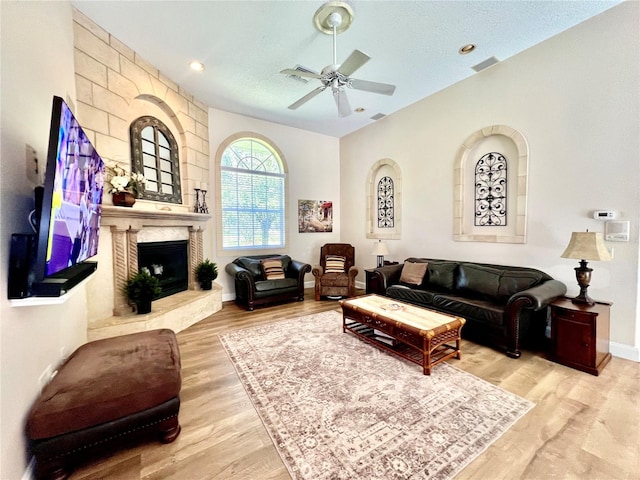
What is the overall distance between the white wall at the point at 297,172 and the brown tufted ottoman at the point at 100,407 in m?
3.04

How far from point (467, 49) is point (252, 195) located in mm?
4126

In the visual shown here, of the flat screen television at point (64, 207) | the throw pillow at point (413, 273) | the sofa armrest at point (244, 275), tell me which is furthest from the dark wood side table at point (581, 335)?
the flat screen television at point (64, 207)

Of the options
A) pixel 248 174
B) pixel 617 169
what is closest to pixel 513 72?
pixel 617 169

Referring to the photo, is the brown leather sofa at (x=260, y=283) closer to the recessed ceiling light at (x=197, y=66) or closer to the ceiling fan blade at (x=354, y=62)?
the recessed ceiling light at (x=197, y=66)

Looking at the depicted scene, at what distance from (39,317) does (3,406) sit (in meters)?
0.59

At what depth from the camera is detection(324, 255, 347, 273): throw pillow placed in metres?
5.20

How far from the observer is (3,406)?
120 cm

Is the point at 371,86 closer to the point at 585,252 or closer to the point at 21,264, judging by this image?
the point at 585,252

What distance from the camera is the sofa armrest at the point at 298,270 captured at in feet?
15.5

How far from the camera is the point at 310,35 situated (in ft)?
9.35

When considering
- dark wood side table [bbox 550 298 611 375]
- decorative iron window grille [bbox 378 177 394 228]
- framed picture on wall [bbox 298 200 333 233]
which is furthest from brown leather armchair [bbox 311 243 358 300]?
dark wood side table [bbox 550 298 611 375]

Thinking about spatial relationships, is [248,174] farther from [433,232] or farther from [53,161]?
[53,161]

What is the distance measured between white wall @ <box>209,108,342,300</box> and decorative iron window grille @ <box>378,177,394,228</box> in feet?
4.11

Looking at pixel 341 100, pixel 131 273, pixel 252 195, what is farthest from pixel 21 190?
pixel 252 195
